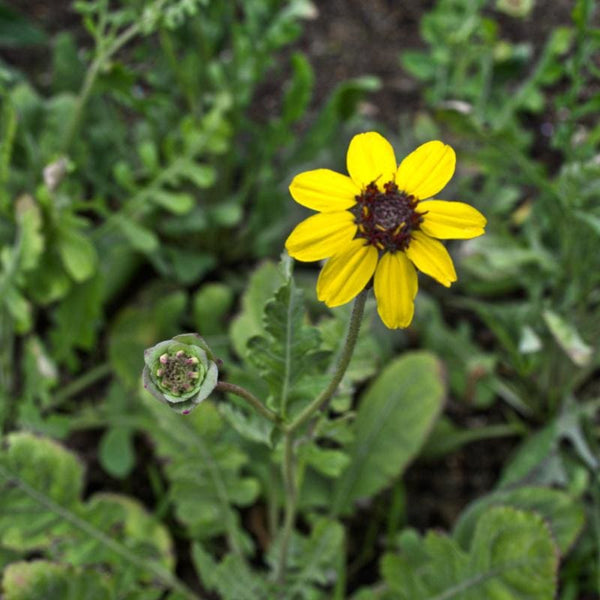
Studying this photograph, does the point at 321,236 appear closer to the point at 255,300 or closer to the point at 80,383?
the point at 255,300

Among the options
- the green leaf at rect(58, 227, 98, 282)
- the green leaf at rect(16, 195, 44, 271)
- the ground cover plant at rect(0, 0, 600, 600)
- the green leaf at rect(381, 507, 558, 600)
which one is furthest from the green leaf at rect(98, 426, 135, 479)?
the green leaf at rect(381, 507, 558, 600)

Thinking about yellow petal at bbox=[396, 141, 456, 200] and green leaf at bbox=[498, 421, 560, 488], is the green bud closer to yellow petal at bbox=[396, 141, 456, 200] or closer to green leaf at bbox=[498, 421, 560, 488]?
yellow petal at bbox=[396, 141, 456, 200]

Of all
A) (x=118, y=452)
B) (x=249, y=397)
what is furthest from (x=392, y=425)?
(x=249, y=397)

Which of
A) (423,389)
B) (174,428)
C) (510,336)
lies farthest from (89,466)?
(510,336)

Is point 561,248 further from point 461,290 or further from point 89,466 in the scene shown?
point 89,466

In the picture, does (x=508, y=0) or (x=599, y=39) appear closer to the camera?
(x=599, y=39)

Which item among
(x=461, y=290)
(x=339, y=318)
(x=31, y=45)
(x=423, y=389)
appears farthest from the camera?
(x=31, y=45)
